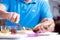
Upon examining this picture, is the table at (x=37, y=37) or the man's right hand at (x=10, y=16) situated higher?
the man's right hand at (x=10, y=16)

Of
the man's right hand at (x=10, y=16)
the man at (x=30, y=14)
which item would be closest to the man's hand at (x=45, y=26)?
the man at (x=30, y=14)

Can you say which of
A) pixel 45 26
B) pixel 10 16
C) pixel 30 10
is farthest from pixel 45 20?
pixel 10 16

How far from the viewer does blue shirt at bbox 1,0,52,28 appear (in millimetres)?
1122

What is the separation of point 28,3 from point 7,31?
0.30 m

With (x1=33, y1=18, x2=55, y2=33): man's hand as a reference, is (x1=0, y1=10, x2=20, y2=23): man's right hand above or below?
above

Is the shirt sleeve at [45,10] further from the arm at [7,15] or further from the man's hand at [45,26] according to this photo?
the arm at [7,15]

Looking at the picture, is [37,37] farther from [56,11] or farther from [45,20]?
[56,11]

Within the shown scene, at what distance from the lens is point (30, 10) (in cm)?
114

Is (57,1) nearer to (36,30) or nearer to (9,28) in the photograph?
(36,30)

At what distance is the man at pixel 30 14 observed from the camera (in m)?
1.12

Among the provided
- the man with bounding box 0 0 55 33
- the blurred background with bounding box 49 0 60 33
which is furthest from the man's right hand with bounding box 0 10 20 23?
the blurred background with bounding box 49 0 60 33

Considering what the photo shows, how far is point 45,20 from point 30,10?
0.16 metres

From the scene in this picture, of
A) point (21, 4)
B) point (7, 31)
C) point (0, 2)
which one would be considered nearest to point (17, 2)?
point (21, 4)

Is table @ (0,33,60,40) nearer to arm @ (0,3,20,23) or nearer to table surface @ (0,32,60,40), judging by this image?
table surface @ (0,32,60,40)
